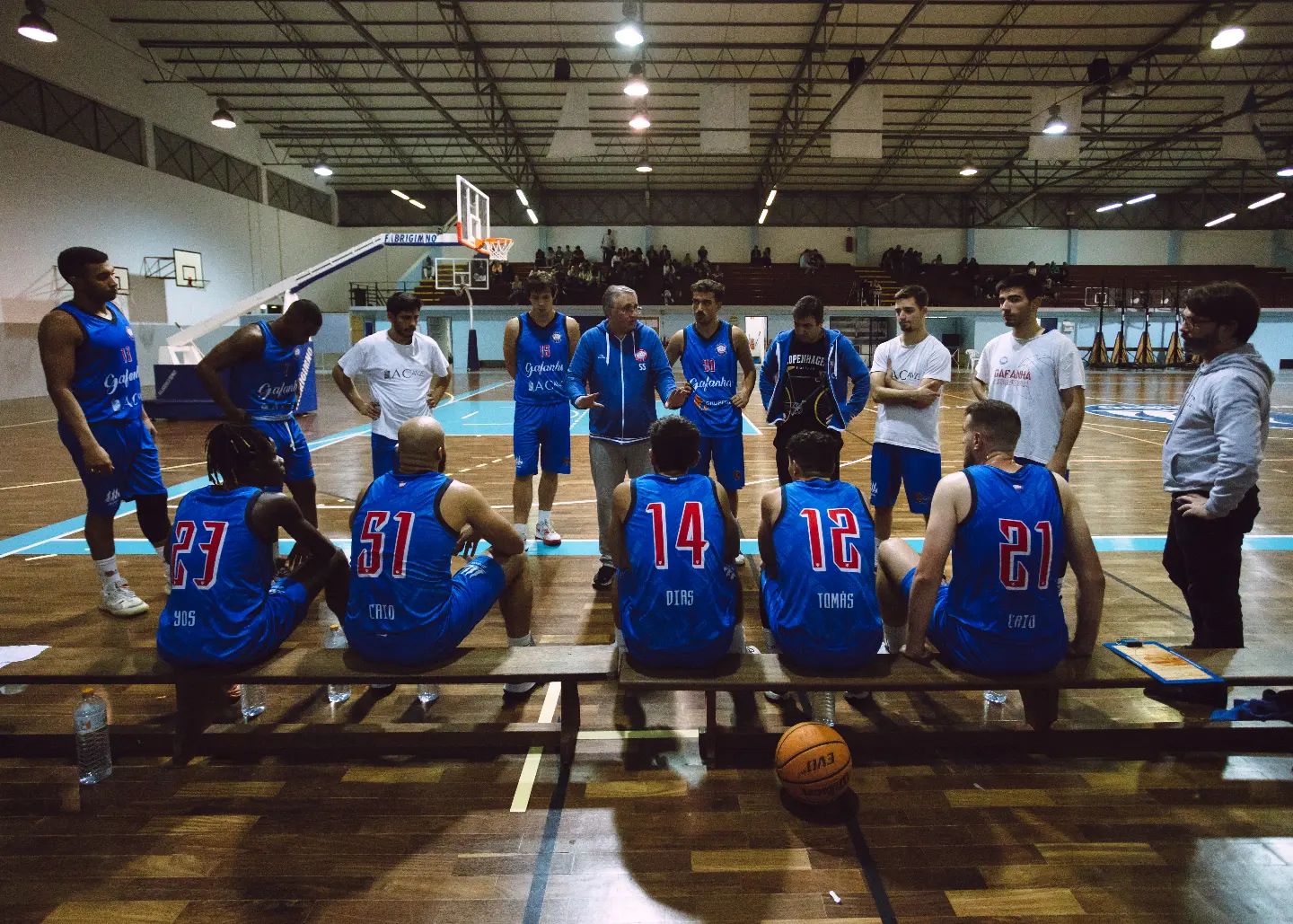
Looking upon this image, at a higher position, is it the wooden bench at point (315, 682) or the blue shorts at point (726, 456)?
the blue shorts at point (726, 456)

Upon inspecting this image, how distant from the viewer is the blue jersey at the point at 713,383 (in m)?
5.01

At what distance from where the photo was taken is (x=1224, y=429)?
9.90 feet

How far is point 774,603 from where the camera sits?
2.85 m

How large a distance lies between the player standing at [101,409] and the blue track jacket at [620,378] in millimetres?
2507

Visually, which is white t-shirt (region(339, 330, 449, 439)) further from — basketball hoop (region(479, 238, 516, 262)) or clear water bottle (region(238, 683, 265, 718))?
basketball hoop (region(479, 238, 516, 262))

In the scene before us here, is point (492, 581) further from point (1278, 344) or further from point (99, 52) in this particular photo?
point (1278, 344)

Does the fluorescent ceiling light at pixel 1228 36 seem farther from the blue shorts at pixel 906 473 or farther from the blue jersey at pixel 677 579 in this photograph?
the blue jersey at pixel 677 579

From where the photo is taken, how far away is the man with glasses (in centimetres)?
297

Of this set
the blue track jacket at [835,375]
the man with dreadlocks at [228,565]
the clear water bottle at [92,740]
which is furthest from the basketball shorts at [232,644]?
the blue track jacket at [835,375]

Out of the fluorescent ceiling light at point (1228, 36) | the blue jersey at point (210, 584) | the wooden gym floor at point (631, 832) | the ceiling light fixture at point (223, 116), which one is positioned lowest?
the wooden gym floor at point (631, 832)

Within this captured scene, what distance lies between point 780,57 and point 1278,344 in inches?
1044

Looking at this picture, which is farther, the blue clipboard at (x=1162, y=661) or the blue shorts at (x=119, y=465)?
the blue shorts at (x=119, y=465)

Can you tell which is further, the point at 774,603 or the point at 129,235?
the point at 129,235

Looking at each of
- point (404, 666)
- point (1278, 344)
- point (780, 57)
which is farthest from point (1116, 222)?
point (404, 666)
